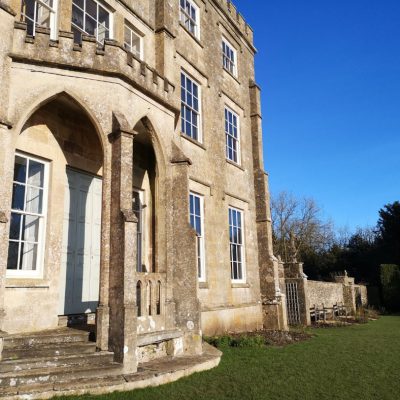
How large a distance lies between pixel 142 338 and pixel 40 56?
5.35m

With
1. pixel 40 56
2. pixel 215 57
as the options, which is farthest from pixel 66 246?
pixel 215 57

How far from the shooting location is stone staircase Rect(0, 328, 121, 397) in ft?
17.6

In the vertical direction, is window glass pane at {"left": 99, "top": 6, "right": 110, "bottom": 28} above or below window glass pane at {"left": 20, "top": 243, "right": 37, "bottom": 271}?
above

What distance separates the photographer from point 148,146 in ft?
35.0

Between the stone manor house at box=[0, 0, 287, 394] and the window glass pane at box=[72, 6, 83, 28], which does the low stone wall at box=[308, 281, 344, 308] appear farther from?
the window glass pane at box=[72, 6, 83, 28]

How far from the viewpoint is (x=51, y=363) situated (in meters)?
5.79

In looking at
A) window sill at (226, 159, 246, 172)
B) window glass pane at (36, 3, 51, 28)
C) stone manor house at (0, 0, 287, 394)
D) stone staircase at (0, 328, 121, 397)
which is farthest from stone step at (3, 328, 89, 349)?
window sill at (226, 159, 246, 172)

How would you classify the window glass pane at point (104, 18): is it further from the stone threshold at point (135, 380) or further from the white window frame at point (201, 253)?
the stone threshold at point (135, 380)

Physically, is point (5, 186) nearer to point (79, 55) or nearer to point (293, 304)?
point (79, 55)

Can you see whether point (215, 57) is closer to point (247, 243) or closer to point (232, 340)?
point (247, 243)

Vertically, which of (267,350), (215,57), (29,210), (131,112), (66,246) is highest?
(215,57)

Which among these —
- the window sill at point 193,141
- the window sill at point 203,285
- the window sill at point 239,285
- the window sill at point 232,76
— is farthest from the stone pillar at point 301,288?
the window sill at point 232,76

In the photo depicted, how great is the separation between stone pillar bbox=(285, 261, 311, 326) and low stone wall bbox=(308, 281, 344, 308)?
1.76 meters

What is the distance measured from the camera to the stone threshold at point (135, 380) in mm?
5340
